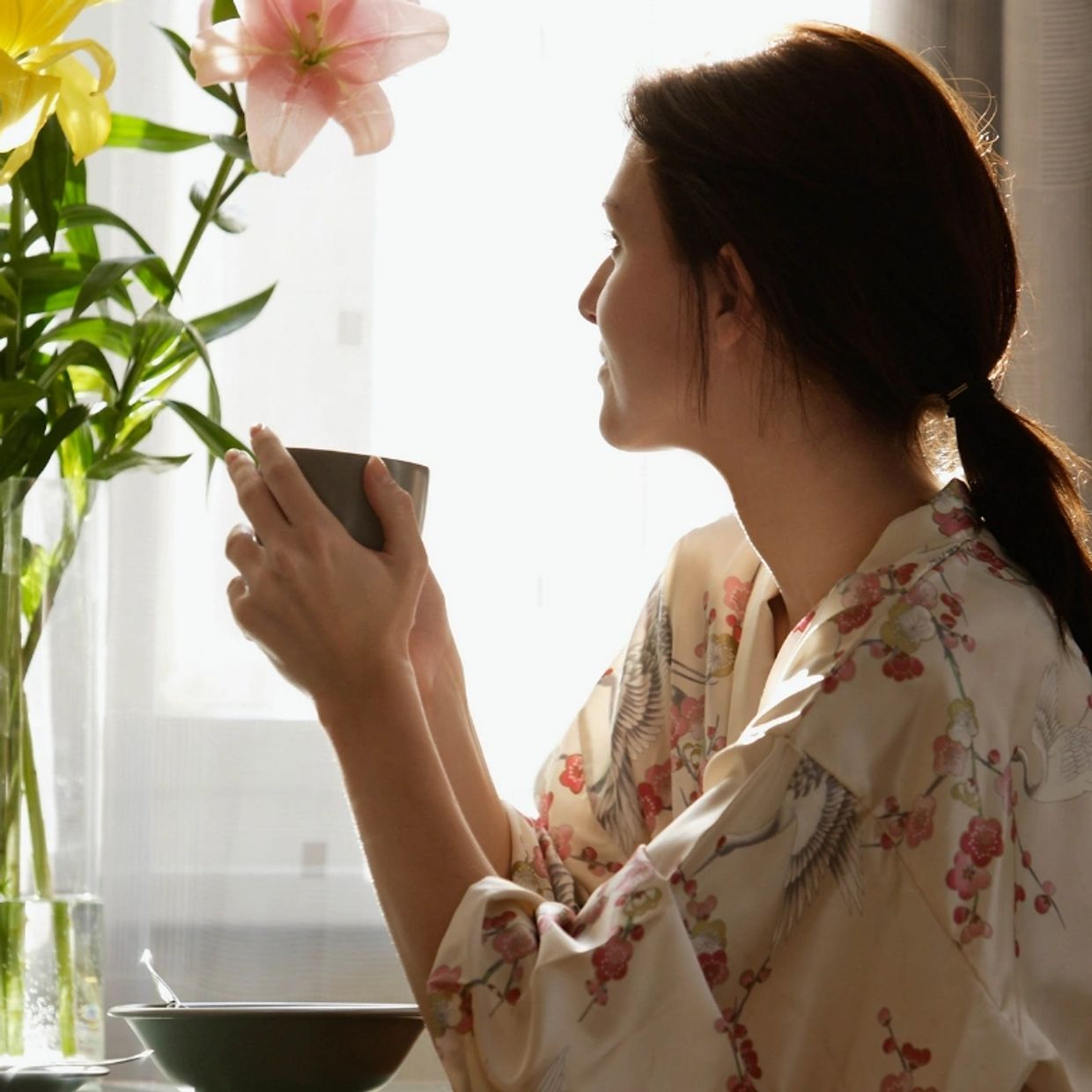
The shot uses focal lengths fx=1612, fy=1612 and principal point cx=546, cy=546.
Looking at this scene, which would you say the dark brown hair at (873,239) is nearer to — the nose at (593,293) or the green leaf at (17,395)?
the nose at (593,293)

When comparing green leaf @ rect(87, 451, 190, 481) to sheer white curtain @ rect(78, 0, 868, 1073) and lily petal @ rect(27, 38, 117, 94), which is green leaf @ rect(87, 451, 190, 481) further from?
sheer white curtain @ rect(78, 0, 868, 1073)

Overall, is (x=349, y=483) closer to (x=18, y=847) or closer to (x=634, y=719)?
(x=18, y=847)

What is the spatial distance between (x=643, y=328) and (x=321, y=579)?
0.90ft

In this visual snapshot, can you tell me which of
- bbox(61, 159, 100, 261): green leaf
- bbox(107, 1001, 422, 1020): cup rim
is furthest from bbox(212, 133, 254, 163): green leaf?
bbox(107, 1001, 422, 1020): cup rim

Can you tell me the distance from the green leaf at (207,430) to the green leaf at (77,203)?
12cm

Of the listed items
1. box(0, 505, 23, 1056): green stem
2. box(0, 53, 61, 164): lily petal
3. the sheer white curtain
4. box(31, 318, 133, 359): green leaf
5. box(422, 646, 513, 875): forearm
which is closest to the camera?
box(0, 53, 61, 164): lily petal

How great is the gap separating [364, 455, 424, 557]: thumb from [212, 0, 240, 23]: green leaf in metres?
0.26

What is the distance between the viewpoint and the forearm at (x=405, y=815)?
0.78m

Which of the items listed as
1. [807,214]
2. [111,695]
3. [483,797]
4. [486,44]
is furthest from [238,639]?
[807,214]

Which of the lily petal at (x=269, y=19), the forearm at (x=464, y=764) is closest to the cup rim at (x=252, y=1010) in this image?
the forearm at (x=464, y=764)

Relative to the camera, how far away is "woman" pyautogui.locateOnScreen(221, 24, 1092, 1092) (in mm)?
748

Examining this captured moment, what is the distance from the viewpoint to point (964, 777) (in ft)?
2.52

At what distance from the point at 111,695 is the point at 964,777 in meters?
0.86

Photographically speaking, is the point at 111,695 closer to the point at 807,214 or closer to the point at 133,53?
the point at 133,53
